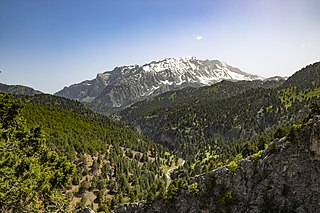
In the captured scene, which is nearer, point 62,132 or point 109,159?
point 109,159

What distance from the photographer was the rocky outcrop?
175ft

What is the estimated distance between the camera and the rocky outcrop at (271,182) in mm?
53344

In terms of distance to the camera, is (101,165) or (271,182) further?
(101,165)

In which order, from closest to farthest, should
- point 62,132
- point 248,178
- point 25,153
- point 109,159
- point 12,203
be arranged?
point 12,203 < point 25,153 < point 248,178 < point 109,159 < point 62,132

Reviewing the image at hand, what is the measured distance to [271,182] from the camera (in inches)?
2340

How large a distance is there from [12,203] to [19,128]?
26.0 ft

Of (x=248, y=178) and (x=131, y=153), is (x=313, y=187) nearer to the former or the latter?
(x=248, y=178)

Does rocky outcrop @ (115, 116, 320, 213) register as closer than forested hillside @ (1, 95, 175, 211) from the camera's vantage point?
Yes

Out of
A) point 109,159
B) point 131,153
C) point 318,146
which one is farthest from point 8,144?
point 131,153

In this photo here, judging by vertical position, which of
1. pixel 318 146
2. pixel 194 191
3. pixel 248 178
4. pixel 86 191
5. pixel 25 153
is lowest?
pixel 86 191

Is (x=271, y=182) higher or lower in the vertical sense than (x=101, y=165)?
higher

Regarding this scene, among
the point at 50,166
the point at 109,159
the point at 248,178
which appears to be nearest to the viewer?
the point at 50,166

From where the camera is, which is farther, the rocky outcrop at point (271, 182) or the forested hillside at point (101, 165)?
the forested hillside at point (101, 165)

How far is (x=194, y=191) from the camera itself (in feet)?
235
